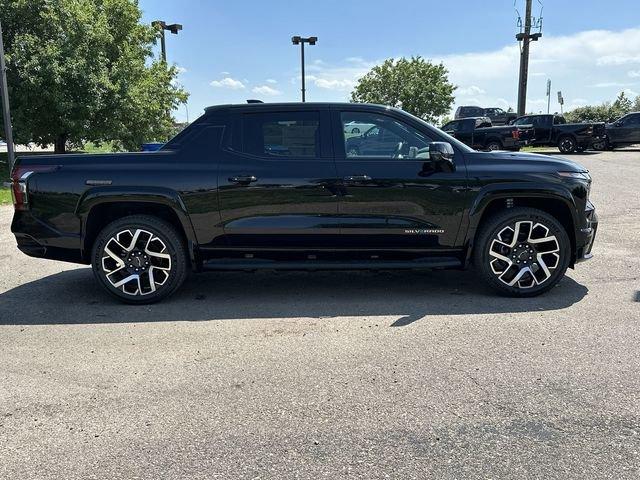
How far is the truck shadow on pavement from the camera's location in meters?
4.75

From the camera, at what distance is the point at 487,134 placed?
75.7 feet

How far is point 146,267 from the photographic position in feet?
16.4

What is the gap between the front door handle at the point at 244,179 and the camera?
16.0ft

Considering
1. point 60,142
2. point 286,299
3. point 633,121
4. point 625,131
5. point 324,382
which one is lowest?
point 324,382

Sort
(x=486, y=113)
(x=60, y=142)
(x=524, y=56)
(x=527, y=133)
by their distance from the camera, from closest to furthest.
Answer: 1. (x=60, y=142)
2. (x=527, y=133)
3. (x=524, y=56)
4. (x=486, y=113)

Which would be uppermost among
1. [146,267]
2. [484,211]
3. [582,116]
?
[582,116]

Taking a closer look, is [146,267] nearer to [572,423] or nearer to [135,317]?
[135,317]

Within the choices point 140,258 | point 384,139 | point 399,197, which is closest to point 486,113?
point 384,139

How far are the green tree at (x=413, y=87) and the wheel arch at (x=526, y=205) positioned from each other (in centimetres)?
3708

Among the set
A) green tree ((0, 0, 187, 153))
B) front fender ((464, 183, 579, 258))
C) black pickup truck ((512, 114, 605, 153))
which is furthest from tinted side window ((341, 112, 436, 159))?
black pickup truck ((512, 114, 605, 153))

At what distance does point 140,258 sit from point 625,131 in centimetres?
2733

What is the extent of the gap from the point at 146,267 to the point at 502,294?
3.34 m

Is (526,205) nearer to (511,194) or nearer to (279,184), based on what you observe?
(511,194)

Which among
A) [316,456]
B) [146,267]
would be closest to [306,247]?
[146,267]
